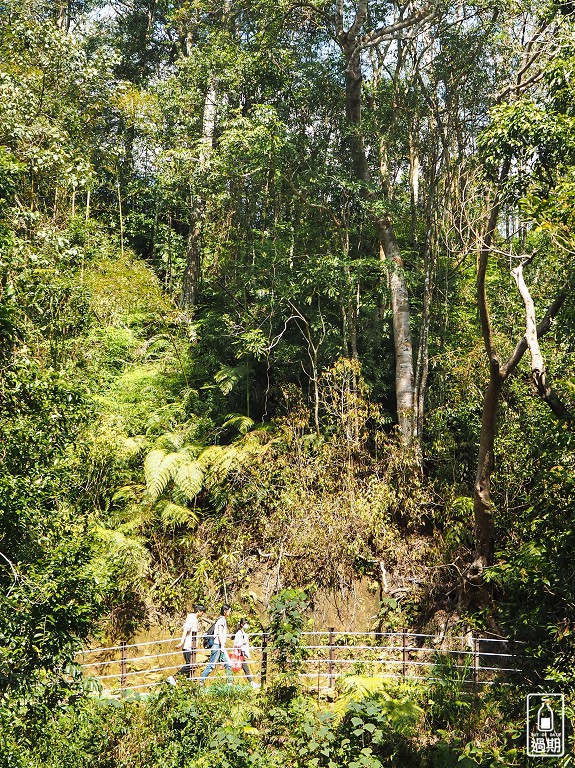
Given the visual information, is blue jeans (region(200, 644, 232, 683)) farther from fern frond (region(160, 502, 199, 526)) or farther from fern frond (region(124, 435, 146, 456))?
fern frond (region(124, 435, 146, 456))

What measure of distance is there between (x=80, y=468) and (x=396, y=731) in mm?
7446

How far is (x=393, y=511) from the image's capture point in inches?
580

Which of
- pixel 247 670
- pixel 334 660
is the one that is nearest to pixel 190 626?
pixel 247 670

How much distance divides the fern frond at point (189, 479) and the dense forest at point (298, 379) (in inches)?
2.3

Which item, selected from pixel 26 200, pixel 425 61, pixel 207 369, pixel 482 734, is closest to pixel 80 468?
pixel 207 369

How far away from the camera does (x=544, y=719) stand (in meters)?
7.61

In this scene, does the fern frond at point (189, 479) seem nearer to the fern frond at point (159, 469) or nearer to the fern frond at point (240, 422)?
the fern frond at point (159, 469)

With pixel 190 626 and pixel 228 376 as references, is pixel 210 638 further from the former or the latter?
pixel 228 376

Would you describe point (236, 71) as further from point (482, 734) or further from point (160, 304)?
point (482, 734)

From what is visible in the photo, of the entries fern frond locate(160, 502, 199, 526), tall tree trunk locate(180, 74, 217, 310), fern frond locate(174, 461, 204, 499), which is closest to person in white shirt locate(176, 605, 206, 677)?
fern frond locate(160, 502, 199, 526)

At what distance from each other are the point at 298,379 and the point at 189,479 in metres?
3.75

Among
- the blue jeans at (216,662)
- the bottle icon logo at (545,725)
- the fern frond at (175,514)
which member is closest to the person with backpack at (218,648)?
the blue jeans at (216,662)

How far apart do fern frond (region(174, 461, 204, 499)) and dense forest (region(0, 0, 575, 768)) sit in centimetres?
6

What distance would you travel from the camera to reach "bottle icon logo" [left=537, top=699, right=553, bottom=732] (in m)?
7.54
